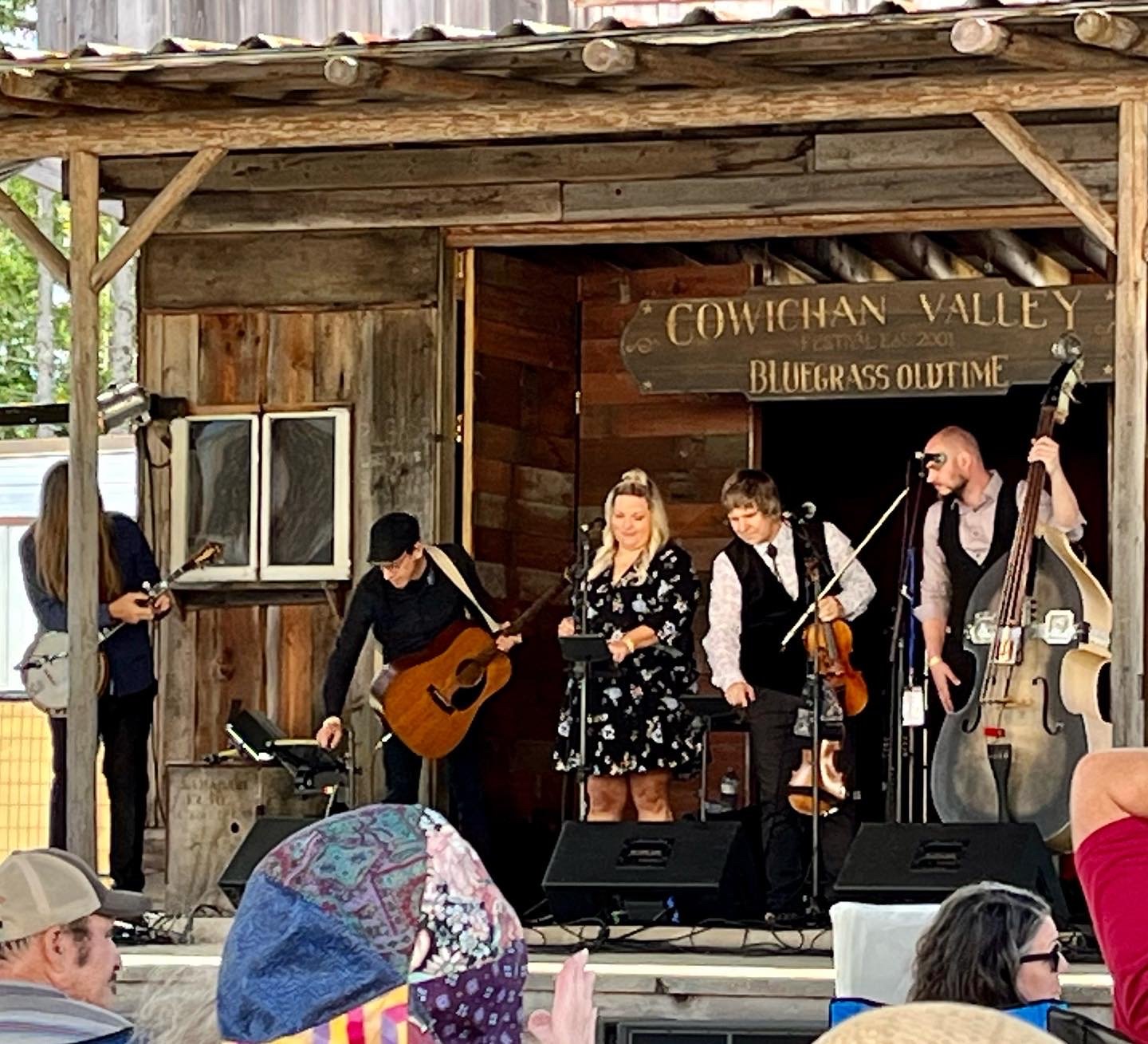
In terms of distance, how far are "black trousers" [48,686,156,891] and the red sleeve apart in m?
5.91

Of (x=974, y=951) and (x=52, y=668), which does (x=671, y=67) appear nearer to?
(x=52, y=668)

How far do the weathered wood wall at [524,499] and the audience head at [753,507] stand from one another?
75.5 inches

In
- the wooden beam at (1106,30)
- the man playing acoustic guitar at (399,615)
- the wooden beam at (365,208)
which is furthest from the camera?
the wooden beam at (365,208)

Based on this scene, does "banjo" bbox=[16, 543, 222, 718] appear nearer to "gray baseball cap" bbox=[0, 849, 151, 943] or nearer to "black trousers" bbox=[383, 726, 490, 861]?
Result: "black trousers" bbox=[383, 726, 490, 861]

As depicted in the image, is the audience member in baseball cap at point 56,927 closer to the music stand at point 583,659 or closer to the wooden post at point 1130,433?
the wooden post at point 1130,433

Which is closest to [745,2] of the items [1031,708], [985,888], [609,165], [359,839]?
[609,165]

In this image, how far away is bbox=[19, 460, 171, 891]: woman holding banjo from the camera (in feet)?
31.1

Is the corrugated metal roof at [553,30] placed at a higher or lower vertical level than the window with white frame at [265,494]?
higher

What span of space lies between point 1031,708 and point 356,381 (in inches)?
129

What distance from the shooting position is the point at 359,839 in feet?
7.49

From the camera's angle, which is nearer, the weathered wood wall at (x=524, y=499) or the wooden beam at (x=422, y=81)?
the wooden beam at (x=422, y=81)

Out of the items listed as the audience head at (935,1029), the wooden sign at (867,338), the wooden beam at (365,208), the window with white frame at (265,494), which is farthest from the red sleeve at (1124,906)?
the window with white frame at (265,494)

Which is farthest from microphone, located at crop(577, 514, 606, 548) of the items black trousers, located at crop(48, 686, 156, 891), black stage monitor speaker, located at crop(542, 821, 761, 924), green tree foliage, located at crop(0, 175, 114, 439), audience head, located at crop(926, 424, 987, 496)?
green tree foliage, located at crop(0, 175, 114, 439)

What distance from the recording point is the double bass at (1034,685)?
8.62 m
